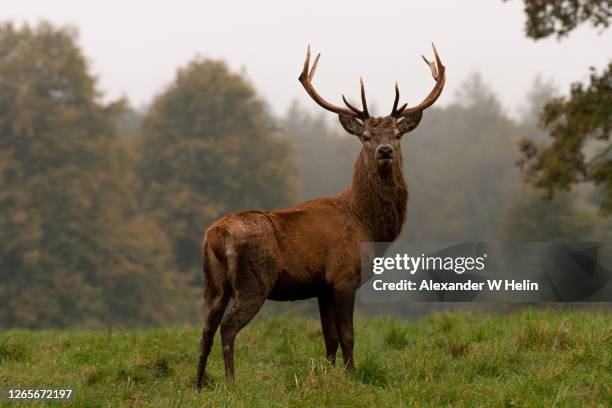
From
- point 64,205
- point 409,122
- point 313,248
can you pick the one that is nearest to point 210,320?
point 313,248

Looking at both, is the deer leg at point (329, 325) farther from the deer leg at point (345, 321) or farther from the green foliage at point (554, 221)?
the green foliage at point (554, 221)

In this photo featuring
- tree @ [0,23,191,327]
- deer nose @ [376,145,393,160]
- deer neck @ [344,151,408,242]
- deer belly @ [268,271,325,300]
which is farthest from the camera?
tree @ [0,23,191,327]

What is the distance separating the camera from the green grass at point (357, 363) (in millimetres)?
6906

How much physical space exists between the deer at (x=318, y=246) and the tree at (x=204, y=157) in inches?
1190

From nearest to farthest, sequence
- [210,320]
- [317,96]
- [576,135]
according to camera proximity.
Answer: [210,320] < [317,96] < [576,135]

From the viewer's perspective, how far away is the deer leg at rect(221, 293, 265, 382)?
308 inches

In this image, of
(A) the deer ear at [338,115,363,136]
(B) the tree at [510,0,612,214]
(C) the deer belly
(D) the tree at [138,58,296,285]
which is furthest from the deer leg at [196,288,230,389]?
(D) the tree at [138,58,296,285]

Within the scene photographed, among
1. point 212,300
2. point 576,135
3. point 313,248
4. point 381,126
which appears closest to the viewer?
point 212,300

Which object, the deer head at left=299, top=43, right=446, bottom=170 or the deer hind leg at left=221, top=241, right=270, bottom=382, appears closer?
the deer hind leg at left=221, top=241, right=270, bottom=382

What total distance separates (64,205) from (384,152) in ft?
94.2

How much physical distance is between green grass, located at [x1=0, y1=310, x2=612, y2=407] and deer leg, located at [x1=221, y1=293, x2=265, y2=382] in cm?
26

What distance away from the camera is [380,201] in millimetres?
8773

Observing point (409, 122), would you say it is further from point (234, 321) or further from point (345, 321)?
point (234, 321)

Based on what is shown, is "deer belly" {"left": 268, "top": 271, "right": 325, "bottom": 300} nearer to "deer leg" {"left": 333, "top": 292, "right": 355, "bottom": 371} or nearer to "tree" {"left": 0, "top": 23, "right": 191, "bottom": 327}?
"deer leg" {"left": 333, "top": 292, "right": 355, "bottom": 371}
